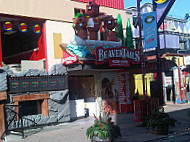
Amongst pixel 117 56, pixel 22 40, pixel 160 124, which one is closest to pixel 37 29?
pixel 22 40

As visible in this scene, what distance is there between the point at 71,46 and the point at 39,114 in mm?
4010

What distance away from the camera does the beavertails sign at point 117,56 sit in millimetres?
13859

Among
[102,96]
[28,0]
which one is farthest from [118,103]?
[28,0]

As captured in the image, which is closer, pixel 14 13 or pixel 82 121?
pixel 14 13

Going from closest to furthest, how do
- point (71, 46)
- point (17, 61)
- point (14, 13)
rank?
1. point (14, 13)
2. point (71, 46)
3. point (17, 61)

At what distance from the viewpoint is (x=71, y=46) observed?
14141mm

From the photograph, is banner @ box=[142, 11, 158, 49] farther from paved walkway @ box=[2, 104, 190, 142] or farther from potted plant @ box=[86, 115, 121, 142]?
potted plant @ box=[86, 115, 121, 142]

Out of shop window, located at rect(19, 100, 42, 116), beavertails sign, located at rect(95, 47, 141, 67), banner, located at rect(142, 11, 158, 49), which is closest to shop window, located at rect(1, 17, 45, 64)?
shop window, located at rect(19, 100, 42, 116)

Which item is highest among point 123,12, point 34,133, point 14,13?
point 123,12

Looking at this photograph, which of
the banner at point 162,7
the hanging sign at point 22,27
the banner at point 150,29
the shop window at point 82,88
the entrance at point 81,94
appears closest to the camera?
the banner at point 150,29

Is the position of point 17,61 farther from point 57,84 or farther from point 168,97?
point 168,97

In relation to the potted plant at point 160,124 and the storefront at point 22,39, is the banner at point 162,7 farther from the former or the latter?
the potted plant at point 160,124

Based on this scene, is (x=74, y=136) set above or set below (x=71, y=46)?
below

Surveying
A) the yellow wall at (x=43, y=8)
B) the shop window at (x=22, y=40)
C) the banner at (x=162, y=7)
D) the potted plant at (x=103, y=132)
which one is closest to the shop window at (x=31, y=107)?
the shop window at (x=22, y=40)
